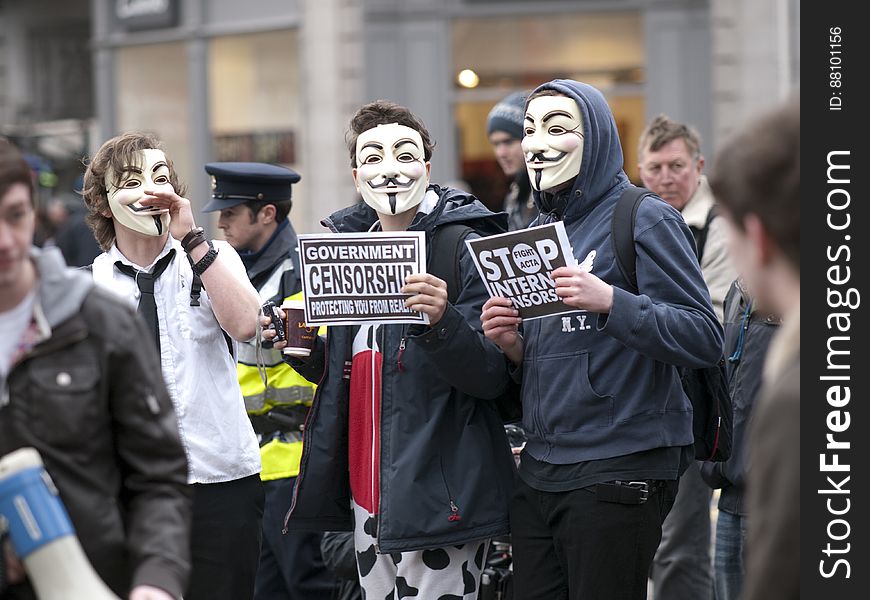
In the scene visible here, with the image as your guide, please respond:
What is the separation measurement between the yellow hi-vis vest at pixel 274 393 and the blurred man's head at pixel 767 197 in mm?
3529

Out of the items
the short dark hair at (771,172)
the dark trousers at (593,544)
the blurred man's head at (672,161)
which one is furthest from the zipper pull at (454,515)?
the blurred man's head at (672,161)

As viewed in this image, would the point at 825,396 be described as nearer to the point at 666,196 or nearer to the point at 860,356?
the point at 860,356

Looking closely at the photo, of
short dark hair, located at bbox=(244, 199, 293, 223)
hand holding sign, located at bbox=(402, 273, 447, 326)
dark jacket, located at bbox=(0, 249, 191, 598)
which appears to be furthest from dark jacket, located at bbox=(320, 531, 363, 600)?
dark jacket, located at bbox=(0, 249, 191, 598)

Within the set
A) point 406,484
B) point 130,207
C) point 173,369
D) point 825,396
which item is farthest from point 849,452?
point 130,207

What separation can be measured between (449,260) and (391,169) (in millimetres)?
392

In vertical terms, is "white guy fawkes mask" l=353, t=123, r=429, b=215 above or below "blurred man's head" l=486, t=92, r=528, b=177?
below

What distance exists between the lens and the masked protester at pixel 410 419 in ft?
14.9

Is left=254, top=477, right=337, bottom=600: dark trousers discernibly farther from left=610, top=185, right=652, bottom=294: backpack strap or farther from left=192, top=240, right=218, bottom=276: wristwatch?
left=610, top=185, right=652, bottom=294: backpack strap

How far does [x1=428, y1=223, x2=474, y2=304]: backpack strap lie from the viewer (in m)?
4.69

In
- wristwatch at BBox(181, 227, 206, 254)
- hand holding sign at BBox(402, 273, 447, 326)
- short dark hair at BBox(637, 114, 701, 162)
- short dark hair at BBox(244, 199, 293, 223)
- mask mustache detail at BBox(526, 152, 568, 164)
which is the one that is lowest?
hand holding sign at BBox(402, 273, 447, 326)

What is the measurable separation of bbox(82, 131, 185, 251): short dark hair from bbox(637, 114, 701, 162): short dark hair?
112 inches

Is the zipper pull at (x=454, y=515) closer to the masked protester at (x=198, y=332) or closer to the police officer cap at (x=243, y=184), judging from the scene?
the masked protester at (x=198, y=332)

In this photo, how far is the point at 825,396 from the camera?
268 cm

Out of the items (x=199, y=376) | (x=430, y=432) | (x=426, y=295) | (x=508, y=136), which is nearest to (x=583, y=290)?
(x=426, y=295)
